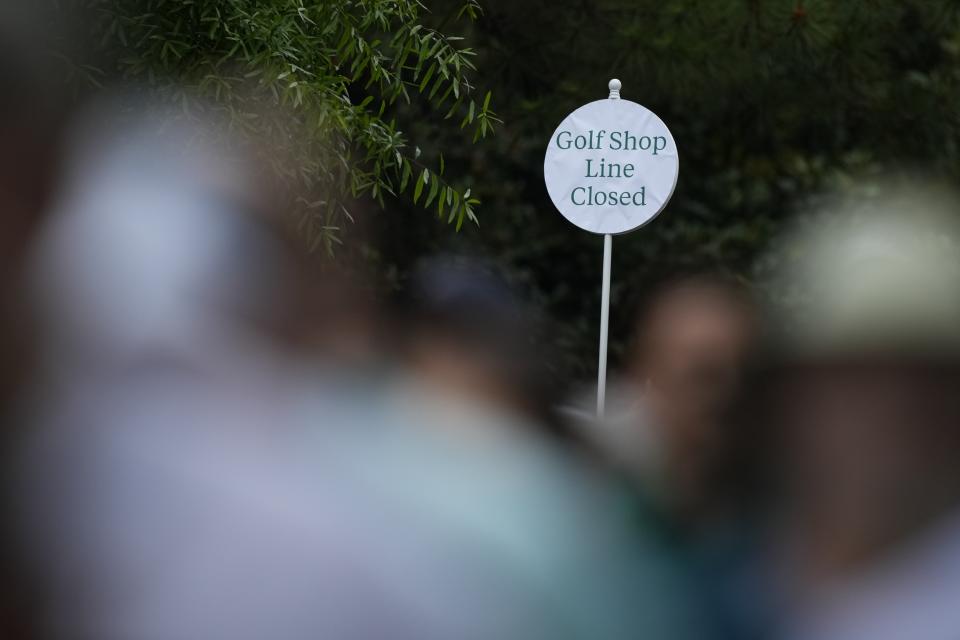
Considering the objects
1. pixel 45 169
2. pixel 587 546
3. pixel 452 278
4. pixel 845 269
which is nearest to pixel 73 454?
pixel 45 169

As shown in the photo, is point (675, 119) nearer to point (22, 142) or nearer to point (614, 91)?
point (614, 91)

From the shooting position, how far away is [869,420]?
2.01 m

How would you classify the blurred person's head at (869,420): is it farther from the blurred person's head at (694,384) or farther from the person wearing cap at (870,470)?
the blurred person's head at (694,384)

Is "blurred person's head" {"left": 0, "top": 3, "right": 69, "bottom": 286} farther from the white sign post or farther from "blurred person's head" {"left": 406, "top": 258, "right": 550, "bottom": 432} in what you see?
the white sign post

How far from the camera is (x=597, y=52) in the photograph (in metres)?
7.82

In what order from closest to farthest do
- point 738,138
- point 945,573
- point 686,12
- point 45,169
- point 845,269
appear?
point 45,169, point 945,573, point 845,269, point 686,12, point 738,138

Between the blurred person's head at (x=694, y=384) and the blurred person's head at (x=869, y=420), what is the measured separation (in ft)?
0.34

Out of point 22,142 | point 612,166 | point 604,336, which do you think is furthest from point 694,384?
point 612,166

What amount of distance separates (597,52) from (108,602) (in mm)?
6377

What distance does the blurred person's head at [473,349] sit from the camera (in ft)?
7.93

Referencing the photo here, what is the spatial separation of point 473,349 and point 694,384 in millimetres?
404

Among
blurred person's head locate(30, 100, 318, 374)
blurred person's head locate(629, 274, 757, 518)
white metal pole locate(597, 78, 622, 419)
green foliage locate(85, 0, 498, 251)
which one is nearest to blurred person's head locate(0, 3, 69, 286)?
blurred person's head locate(30, 100, 318, 374)

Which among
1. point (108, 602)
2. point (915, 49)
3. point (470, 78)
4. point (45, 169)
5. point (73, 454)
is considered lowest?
point (108, 602)

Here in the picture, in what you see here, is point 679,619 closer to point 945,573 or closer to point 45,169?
point 945,573
